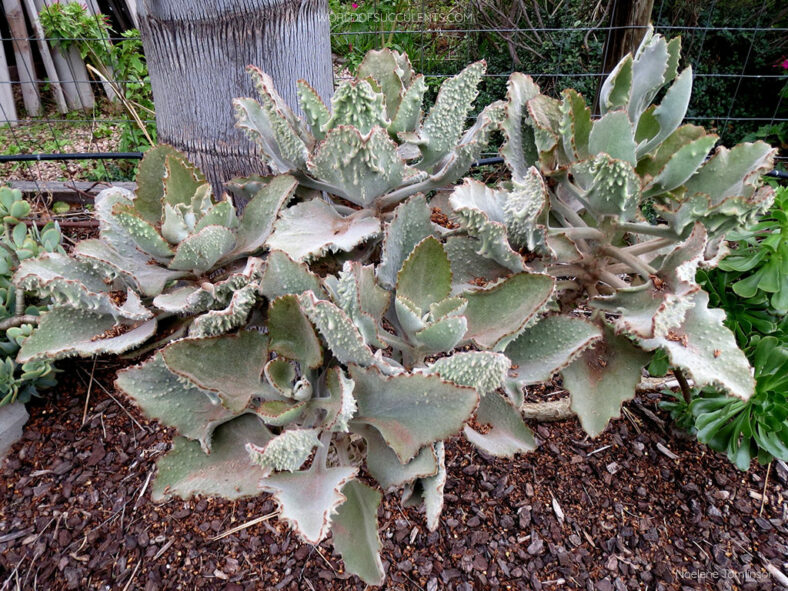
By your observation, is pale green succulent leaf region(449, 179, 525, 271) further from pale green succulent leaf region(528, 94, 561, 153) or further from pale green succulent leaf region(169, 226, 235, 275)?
pale green succulent leaf region(169, 226, 235, 275)

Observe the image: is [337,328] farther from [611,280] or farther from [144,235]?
[611,280]

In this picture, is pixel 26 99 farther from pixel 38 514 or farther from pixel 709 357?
pixel 709 357

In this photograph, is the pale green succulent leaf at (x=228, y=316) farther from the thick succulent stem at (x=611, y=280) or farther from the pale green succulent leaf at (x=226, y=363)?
the thick succulent stem at (x=611, y=280)

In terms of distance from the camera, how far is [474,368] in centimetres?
65

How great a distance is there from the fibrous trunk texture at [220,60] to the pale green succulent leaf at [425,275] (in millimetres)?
467

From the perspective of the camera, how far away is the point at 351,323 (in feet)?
2.06

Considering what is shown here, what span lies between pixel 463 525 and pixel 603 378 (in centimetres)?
59

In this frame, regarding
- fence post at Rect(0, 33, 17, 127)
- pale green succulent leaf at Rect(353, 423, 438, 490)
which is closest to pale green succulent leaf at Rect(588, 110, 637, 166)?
pale green succulent leaf at Rect(353, 423, 438, 490)

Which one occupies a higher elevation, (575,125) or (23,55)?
(575,125)

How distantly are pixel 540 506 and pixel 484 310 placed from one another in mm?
715

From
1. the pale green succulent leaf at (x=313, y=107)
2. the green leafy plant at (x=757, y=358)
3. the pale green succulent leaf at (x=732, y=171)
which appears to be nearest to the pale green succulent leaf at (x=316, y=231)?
A: the pale green succulent leaf at (x=313, y=107)

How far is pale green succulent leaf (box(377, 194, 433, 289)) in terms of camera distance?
2.43ft

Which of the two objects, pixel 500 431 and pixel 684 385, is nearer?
pixel 500 431

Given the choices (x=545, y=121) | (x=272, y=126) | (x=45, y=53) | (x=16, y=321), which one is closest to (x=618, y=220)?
(x=545, y=121)
